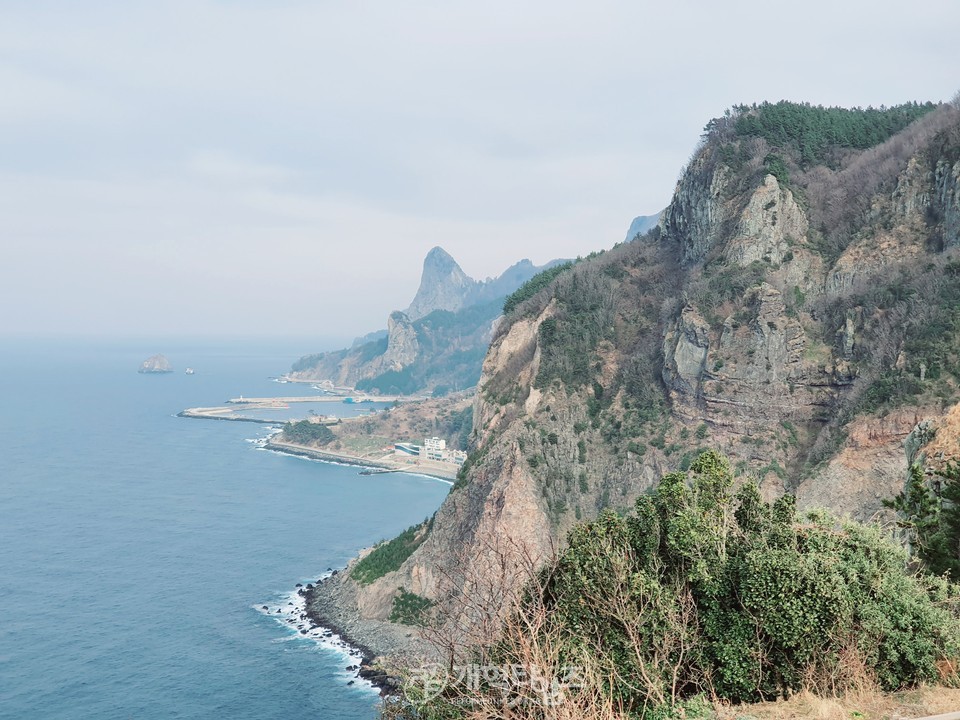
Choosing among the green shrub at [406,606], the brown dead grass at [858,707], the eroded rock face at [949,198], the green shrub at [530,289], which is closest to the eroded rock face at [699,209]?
the green shrub at [530,289]

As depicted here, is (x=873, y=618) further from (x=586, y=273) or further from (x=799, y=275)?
(x=586, y=273)

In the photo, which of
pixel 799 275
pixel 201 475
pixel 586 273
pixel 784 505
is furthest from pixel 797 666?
pixel 201 475

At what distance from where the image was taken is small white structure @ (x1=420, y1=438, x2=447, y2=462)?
397ft

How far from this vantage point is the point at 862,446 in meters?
42.8

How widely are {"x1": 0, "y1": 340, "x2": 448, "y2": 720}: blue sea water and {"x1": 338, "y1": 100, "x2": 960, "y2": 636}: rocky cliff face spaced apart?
32.0ft

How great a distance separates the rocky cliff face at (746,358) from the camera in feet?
145

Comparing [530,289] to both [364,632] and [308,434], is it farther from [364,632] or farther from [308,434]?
[308,434]

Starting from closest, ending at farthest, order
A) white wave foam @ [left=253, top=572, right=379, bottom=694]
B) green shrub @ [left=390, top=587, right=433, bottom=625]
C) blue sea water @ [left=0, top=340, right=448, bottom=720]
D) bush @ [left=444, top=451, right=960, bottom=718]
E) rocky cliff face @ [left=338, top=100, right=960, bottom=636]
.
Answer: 1. bush @ [left=444, top=451, right=960, bottom=718]
2. rocky cliff face @ [left=338, top=100, right=960, bottom=636]
3. blue sea water @ [left=0, top=340, right=448, bottom=720]
4. white wave foam @ [left=253, top=572, right=379, bottom=694]
5. green shrub @ [left=390, top=587, right=433, bottom=625]

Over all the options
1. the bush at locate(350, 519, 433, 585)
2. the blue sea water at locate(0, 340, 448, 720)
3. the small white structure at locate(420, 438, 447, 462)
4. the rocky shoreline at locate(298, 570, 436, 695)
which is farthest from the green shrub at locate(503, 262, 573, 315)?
the small white structure at locate(420, 438, 447, 462)

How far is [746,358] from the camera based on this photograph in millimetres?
51031

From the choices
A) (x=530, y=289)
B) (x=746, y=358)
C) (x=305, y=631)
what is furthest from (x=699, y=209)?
(x=305, y=631)

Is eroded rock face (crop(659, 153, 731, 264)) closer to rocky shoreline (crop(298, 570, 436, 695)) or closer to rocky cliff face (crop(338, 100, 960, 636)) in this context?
rocky cliff face (crop(338, 100, 960, 636))

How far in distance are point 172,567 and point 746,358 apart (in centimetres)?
4751

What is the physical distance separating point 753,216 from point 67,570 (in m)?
58.8
